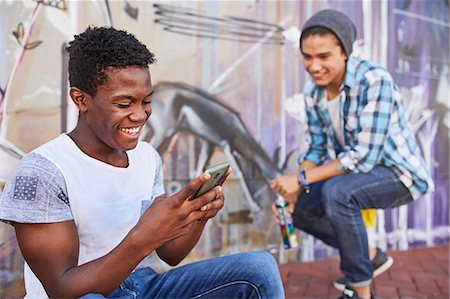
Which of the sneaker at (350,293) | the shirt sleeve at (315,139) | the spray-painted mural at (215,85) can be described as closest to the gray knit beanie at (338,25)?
the shirt sleeve at (315,139)

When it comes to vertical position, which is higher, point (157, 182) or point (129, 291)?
point (157, 182)

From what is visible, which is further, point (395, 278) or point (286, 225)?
point (395, 278)

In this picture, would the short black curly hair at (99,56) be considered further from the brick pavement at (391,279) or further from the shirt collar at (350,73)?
the brick pavement at (391,279)

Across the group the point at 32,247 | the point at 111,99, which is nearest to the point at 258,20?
the point at 111,99

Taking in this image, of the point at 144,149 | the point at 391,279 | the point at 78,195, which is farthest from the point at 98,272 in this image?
the point at 391,279

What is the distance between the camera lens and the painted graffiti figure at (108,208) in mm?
1801

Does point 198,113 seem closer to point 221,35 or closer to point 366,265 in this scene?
point 221,35

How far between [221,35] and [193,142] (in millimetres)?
724

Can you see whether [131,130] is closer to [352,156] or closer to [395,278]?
[352,156]

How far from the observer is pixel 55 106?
3430 mm

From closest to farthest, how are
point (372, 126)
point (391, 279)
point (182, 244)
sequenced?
point (182, 244), point (372, 126), point (391, 279)

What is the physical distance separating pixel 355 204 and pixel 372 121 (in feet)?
1.46

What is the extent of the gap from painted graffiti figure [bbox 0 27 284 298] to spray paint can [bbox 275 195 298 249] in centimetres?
135

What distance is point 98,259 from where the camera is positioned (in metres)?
1.81
